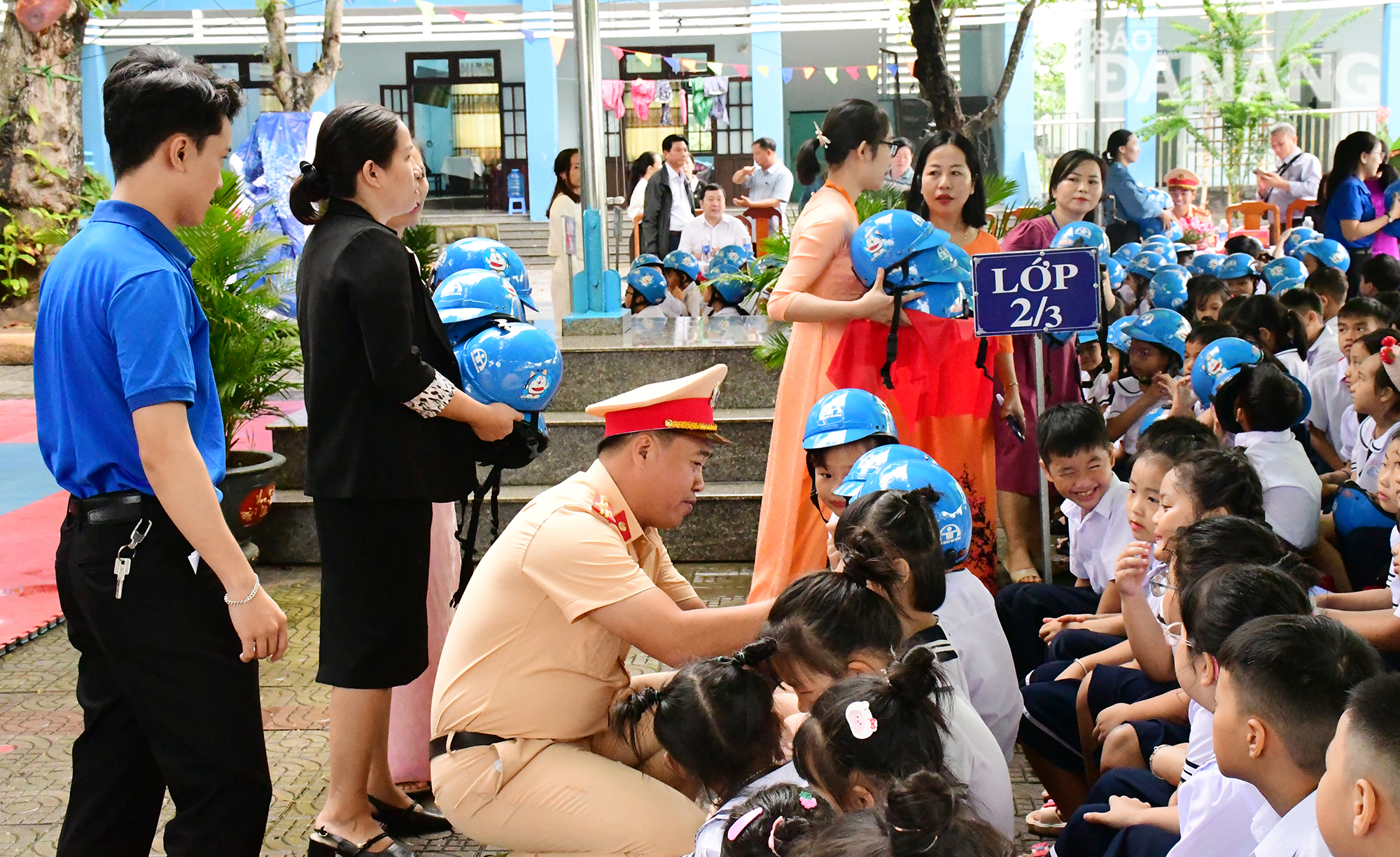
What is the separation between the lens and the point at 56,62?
11.0m

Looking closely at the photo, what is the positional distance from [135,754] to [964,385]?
263 centimetres

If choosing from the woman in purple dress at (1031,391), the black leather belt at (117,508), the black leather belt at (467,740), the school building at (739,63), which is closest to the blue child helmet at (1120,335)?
the woman in purple dress at (1031,391)

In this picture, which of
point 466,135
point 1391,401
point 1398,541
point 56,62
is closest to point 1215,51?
point 466,135

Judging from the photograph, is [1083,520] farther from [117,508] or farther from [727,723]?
A: [117,508]

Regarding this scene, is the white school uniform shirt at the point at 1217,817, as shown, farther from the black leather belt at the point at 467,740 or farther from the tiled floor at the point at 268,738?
the black leather belt at the point at 467,740

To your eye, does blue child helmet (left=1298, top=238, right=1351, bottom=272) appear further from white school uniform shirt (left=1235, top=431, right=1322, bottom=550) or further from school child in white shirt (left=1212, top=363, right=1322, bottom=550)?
white school uniform shirt (left=1235, top=431, right=1322, bottom=550)

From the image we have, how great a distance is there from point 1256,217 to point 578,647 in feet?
37.3

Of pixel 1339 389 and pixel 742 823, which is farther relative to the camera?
pixel 1339 389

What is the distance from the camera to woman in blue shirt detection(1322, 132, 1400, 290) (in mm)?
7223

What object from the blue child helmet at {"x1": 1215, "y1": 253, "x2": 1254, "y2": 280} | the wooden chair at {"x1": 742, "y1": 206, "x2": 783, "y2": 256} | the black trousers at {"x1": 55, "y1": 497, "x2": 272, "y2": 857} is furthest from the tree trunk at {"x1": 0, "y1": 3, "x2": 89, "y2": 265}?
the black trousers at {"x1": 55, "y1": 497, "x2": 272, "y2": 857}

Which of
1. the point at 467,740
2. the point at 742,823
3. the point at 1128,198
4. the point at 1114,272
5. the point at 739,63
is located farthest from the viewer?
the point at 739,63

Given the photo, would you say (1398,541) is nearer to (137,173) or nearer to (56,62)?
(137,173)

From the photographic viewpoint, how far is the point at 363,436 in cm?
290

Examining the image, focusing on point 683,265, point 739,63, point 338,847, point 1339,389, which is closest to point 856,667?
point 338,847
